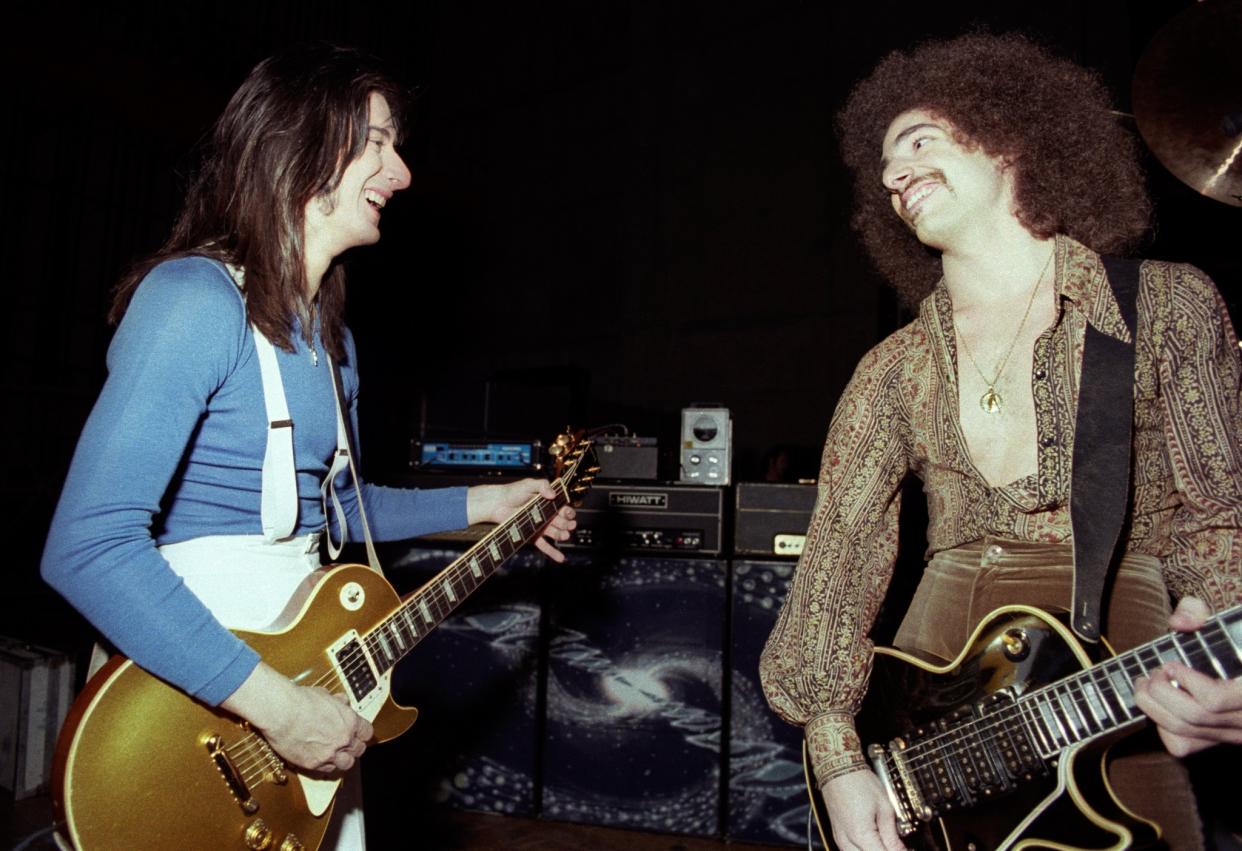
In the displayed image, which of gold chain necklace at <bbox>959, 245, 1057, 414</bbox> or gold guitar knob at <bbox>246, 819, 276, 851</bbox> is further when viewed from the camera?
gold chain necklace at <bbox>959, 245, 1057, 414</bbox>

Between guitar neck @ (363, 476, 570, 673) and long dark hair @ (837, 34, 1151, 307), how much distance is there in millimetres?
1040

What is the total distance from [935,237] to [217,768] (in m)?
1.42

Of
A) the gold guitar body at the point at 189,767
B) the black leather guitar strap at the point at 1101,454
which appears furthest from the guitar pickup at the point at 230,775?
the black leather guitar strap at the point at 1101,454

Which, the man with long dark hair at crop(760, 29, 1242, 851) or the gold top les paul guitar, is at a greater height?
the man with long dark hair at crop(760, 29, 1242, 851)

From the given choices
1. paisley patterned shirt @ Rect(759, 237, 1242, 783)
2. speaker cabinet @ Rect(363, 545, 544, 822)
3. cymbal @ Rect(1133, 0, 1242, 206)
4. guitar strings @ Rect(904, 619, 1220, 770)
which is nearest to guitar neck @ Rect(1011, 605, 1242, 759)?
guitar strings @ Rect(904, 619, 1220, 770)

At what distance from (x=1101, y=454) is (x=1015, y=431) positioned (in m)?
0.14

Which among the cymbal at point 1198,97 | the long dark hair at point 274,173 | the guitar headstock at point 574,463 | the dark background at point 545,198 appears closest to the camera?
the long dark hair at point 274,173

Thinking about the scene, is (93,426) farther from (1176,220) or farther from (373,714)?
(1176,220)

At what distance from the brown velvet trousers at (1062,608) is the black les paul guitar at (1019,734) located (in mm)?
72

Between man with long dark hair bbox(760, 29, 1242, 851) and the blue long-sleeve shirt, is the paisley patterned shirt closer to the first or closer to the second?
man with long dark hair bbox(760, 29, 1242, 851)

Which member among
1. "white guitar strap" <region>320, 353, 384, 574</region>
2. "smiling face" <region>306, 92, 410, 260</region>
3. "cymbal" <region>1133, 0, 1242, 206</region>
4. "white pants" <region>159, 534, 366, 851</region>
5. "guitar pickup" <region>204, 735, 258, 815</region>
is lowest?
"guitar pickup" <region>204, 735, 258, 815</region>

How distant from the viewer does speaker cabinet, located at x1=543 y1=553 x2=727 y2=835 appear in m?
2.78

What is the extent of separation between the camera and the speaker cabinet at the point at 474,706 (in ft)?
9.61

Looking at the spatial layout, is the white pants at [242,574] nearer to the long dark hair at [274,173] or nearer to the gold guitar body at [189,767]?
the gold guitar body at [189,767]
